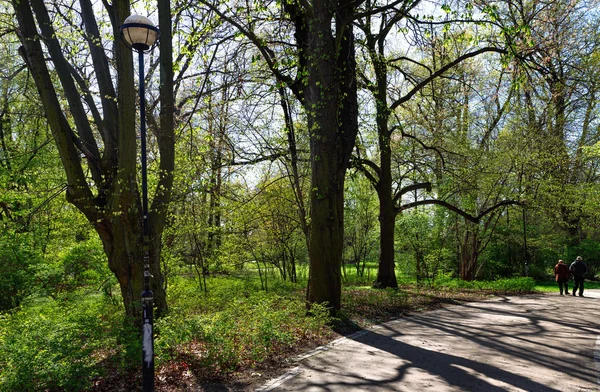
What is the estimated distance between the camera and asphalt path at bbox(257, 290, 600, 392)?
204 inches

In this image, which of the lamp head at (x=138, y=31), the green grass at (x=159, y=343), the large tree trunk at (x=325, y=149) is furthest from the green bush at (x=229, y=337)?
the lamp head at (x=138, y=31)

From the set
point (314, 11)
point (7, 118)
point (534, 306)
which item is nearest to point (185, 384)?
point (314, 11)

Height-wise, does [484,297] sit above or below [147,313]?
below

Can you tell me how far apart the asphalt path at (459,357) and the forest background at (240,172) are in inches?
39.2

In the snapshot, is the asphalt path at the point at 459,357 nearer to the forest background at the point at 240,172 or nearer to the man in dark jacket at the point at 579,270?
the forest background at the point at 240,172

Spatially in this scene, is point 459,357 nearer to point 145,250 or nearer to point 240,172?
point 145,250

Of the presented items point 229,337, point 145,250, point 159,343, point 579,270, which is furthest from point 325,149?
point 579,270

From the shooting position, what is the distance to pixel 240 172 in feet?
42.1

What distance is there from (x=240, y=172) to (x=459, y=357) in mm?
8407

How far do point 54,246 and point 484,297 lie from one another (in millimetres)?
15312

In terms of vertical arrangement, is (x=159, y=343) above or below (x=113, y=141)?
below

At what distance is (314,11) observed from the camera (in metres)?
8.72

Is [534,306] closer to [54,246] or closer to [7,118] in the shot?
[54,246]

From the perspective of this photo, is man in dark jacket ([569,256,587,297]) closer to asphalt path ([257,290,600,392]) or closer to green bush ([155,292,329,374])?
asphalt path ([257,290,600,392])
